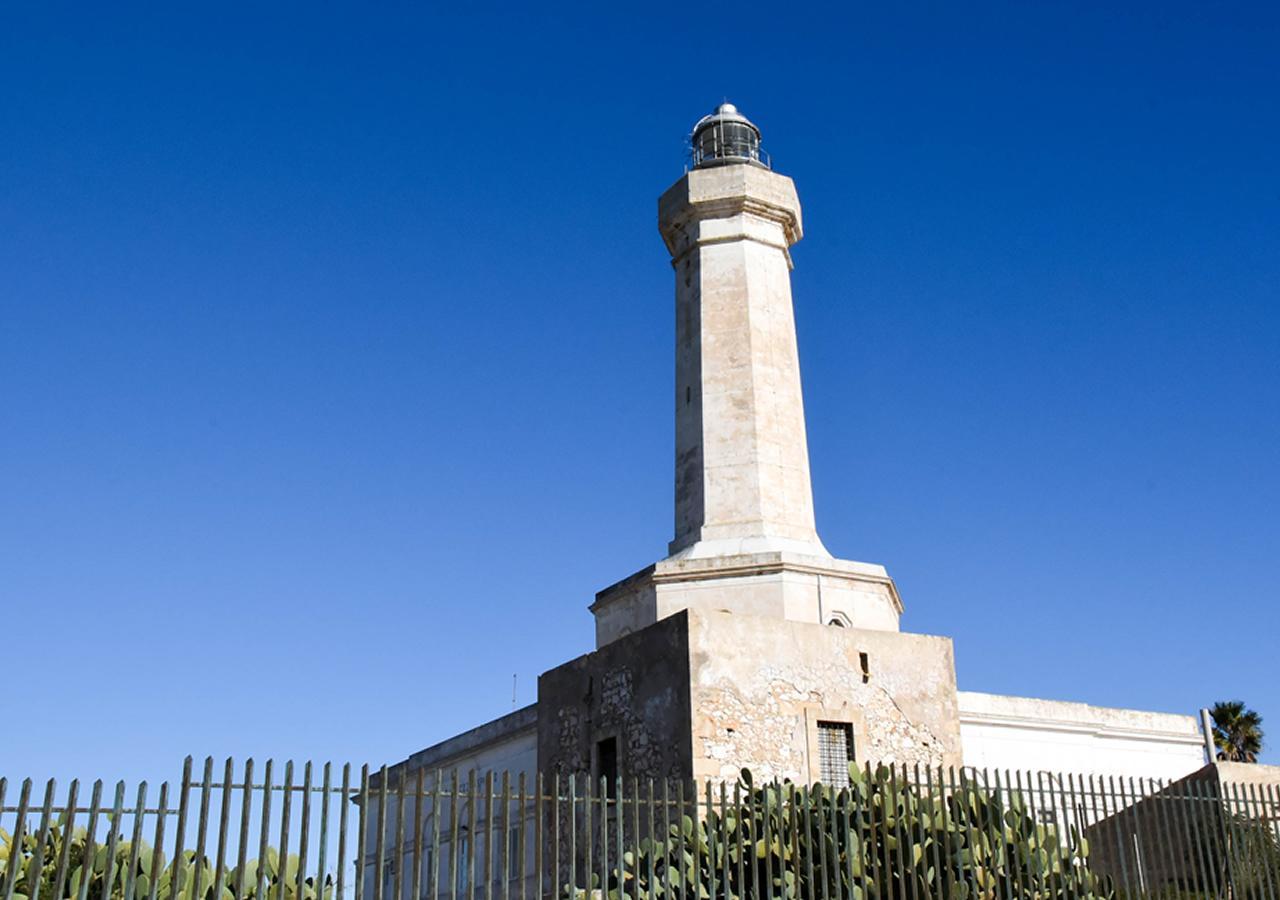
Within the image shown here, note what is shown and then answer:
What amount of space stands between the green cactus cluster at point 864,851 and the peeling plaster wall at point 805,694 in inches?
111

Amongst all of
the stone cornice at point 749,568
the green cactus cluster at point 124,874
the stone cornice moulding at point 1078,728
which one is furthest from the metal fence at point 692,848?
the stone cornice moulding at point 1078,728

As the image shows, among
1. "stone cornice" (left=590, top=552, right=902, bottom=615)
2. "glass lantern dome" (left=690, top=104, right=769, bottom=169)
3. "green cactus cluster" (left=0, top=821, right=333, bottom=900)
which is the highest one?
"glass lantern dome" (left=690, top=104, right=769, bottom=169)

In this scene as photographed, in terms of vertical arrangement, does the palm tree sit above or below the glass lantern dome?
below

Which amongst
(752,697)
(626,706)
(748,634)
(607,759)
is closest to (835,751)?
(752,697)

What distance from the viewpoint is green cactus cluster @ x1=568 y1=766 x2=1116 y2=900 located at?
10.4 metres

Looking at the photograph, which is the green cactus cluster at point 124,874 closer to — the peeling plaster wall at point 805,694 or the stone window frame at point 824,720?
the peeling plaster wall at point 805,694

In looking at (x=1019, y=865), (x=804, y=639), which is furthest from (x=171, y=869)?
(x=804, y=639)

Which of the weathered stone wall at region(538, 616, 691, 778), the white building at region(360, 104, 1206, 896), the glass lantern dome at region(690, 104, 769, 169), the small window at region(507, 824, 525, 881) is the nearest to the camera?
the small window at region(507, 824, 525, 881)

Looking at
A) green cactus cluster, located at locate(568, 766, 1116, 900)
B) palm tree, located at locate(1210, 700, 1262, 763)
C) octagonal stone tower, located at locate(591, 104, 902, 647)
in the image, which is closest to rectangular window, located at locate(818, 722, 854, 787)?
octagonal stone tower, located at locate(591, 104, 902, 647)

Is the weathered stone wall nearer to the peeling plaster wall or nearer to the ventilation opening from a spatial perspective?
the ventilation opening

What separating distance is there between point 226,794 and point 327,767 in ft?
2.12

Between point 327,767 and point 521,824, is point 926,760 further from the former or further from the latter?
point 327,767

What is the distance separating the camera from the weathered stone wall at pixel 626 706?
15031 mm

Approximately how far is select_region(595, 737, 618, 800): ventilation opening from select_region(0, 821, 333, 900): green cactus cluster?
7.37 m
